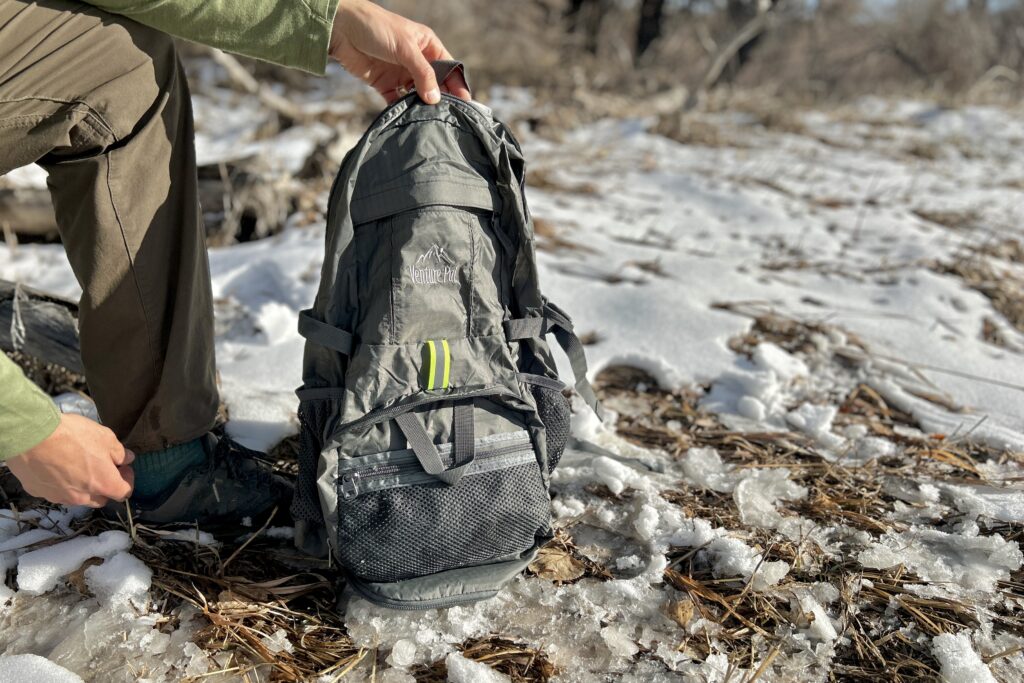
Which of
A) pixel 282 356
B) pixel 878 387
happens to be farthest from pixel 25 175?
pixel 878 387

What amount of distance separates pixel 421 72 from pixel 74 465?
3.46ft

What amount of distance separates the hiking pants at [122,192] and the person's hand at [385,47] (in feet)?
1.22

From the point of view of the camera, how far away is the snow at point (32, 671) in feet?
4.19

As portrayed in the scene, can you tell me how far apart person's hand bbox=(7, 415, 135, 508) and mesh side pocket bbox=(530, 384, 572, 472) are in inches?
35.8

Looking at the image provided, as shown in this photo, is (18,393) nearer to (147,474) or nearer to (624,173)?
(147,474)

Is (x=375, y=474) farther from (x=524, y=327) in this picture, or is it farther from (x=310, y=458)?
(x=524, y=327)

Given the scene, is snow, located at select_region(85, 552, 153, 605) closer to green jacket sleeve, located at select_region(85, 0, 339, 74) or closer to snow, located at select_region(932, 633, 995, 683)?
green jacket sleeve, located at select_region(85, 0, 339, 74)

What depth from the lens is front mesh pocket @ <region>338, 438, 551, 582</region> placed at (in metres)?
1.44

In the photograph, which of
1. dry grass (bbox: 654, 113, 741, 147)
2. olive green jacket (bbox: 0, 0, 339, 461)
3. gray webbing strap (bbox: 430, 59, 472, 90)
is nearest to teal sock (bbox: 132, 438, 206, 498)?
olive green jacket (bbox: 0, 0, 339, 461)

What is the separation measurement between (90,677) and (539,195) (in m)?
3.50

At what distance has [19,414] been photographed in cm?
114

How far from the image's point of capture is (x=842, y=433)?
2.20 metres

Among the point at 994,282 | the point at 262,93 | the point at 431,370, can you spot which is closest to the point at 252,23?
the point at 431,370

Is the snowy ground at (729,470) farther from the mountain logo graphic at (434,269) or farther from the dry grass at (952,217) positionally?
the mountain logo graphic at (434,269)
